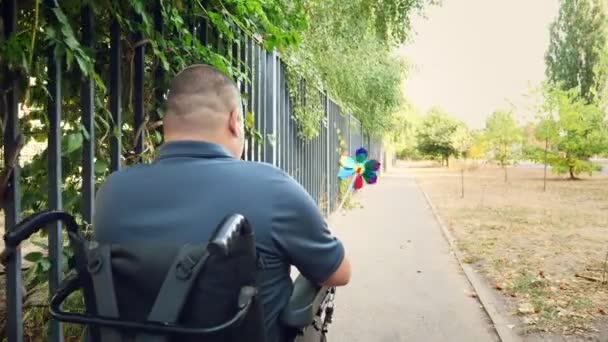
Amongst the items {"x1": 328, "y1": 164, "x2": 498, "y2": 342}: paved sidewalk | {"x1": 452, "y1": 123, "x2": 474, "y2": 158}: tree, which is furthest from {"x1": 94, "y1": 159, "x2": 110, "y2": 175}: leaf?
{"x1": 452, "y1": 123, "x2": 474, "y2": 158}: tree

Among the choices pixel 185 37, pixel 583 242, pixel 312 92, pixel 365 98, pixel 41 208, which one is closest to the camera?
pixel 41 208

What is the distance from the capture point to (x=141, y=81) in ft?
9.71

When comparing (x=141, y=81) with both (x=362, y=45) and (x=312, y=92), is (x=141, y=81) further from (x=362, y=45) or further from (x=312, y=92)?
(x=362, y=45)

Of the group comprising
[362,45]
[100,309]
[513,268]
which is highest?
[362,45]

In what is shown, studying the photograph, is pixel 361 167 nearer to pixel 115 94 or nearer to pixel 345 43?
pixel 345 43

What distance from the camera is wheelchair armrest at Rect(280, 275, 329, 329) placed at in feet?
5.60

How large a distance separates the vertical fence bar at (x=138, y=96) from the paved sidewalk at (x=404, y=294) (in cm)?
222

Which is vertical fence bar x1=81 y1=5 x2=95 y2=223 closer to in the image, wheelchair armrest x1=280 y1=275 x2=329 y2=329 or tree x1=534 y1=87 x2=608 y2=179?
wheelchair armrest x1=280 y1=275 x2=329 y2=329

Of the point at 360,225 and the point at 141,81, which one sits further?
the point at 360,225

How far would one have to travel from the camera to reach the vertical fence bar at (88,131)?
242 cm

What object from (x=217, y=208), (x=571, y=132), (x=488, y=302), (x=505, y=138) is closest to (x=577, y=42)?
(x=505, y=138)

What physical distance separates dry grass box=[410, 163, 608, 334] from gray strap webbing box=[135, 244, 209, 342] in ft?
12.9

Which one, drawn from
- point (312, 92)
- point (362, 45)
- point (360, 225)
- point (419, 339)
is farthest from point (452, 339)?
point (362, 45)

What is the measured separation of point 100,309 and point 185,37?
2177mm
